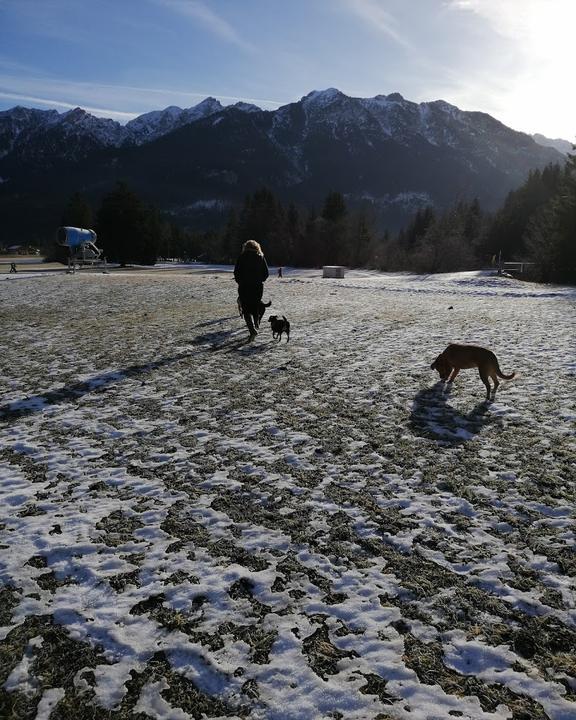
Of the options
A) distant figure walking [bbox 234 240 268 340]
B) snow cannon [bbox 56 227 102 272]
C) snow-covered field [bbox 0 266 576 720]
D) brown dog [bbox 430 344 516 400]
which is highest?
snow cannon [bbox 56 227 102 272]

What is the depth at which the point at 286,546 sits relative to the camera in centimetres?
434

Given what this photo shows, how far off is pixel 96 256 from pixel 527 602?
165 ft

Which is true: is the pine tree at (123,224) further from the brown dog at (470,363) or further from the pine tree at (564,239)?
the brown dog at (470,363)

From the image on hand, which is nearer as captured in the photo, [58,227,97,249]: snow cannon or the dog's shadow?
the dog's shadow

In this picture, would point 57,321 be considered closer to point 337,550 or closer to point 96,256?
point 337,550

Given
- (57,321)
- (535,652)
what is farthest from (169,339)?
(535,652)

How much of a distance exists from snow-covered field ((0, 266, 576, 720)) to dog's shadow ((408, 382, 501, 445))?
58 millimetres

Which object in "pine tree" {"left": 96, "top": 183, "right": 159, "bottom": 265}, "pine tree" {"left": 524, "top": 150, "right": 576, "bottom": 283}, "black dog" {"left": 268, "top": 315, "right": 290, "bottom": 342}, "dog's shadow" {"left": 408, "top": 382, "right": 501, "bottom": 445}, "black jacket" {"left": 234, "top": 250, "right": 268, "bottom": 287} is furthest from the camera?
"pine tree" {"left": 96, "top": 183, "right": 159, "bottom": 265}

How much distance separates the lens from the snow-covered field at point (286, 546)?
116 inches

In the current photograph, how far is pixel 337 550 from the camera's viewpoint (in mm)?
4270

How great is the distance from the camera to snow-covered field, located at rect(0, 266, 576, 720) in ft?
9.70

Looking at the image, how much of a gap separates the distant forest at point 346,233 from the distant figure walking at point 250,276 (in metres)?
38.2

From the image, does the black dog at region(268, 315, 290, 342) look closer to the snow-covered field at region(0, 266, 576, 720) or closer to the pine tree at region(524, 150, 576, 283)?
the snow-covered field at region(0, 266, 576, 720)

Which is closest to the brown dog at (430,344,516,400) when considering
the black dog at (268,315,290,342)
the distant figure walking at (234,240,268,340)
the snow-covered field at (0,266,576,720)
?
the snow-covered field at (0,266,576,720)
